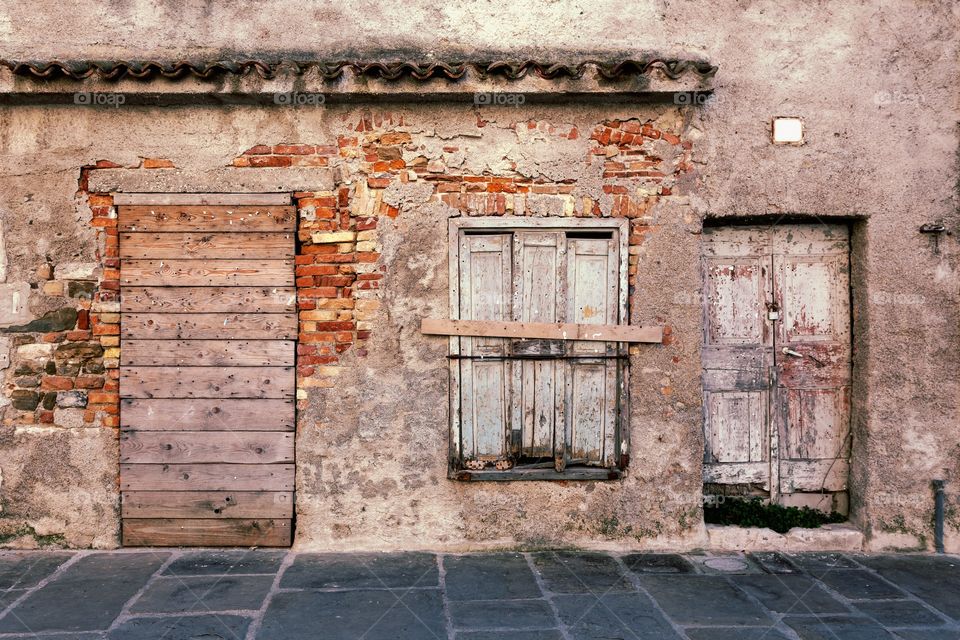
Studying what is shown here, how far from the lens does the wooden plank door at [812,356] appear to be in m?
4.42

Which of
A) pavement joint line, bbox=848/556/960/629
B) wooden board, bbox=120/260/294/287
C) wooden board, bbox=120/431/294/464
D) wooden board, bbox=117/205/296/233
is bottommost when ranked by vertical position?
→ pavement joint line, bbox=848/556/960/629

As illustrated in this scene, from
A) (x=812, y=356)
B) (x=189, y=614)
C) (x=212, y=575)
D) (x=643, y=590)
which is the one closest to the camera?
(x=189, y=614)

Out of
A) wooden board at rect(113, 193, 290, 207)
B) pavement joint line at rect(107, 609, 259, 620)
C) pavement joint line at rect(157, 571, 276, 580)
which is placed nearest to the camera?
pavement joint line at rect(107, 609, 259, 620)

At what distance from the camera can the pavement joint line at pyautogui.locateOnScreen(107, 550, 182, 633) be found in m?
3.23

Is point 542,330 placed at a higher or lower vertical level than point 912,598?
higher

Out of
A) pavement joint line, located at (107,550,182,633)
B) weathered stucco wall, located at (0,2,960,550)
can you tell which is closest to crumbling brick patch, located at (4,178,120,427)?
weathered stucco wall, located at (0,2,960,550)

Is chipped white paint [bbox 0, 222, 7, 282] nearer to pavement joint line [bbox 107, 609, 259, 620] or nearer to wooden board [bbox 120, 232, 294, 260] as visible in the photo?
wooden board [bbox 120, 232, 294, 260]

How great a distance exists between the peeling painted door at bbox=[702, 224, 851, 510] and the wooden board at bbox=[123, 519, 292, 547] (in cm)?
315

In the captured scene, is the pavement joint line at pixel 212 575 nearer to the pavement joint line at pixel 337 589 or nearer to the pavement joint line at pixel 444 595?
the pavement joint line at pixel 337 589

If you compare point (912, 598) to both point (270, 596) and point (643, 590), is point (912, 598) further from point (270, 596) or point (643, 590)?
point (270, 596)

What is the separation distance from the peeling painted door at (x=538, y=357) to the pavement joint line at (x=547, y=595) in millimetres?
633

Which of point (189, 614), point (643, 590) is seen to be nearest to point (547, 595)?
point (643, 590)

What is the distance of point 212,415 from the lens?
4.17 meters

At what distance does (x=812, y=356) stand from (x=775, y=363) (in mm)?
274
